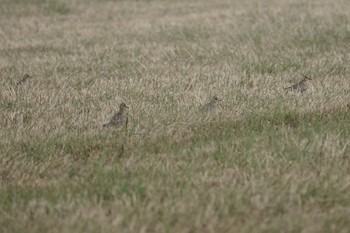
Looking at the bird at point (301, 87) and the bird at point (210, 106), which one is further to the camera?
the bird at point (301, 87)

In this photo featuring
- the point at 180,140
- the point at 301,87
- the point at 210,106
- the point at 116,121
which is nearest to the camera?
the point at 180,140

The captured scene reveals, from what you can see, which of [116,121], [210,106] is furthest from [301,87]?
[116,121]

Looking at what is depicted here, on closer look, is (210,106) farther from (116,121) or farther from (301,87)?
(301,87)

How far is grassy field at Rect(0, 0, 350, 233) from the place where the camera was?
4.17 meters

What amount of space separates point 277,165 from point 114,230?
167cm

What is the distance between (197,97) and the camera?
7.38 m

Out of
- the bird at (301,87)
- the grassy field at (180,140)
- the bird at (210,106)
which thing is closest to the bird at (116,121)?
the grassy field at (180,140)

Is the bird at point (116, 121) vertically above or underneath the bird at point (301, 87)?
above

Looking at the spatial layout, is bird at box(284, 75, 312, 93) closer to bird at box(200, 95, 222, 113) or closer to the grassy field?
the grassy field

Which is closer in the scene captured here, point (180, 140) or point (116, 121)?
point (180, 140)

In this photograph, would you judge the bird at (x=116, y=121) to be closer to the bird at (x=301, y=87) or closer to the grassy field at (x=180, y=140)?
the grassy field at (x=180, y=140)

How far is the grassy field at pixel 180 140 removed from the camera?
4168mm

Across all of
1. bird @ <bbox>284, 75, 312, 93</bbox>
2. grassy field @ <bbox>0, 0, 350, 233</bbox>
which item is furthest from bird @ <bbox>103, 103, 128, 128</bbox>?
bird @ <bbox>284, 75, 312, 93</bbox>

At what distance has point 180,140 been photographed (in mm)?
5855
